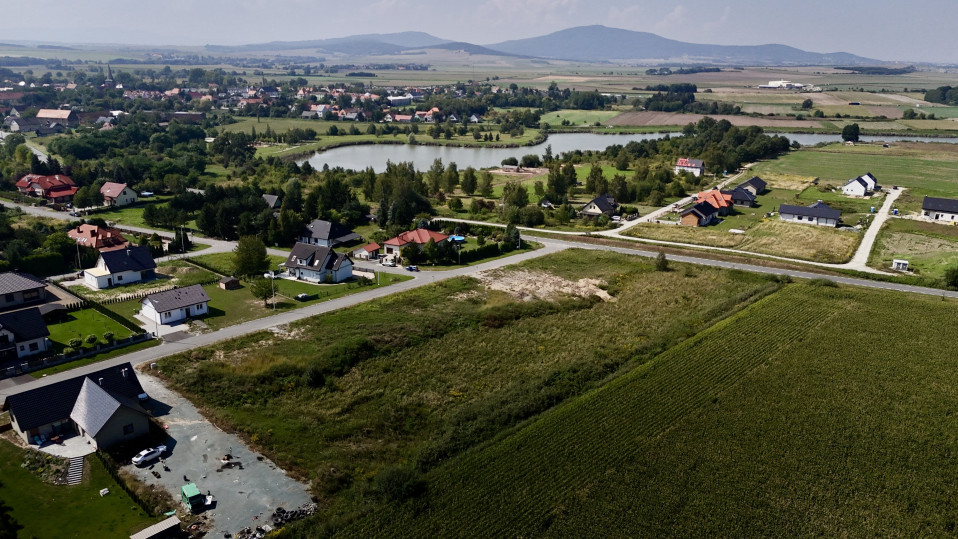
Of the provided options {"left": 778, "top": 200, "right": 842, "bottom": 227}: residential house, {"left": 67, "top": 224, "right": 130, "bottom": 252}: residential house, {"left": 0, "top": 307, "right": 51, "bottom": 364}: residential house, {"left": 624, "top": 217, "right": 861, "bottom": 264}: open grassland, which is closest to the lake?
{"left": 624, "top": 217, "right": 861, "bottom": 264}: open grassland

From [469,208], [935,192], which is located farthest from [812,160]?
[469,208]

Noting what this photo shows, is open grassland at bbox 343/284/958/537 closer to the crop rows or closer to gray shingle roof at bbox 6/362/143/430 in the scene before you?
the crop rows

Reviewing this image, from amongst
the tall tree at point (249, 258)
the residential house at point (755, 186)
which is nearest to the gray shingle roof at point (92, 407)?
the tall tree at point (249, 258)

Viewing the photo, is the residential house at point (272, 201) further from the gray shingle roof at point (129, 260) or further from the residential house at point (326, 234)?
the gray shingle roof at point (129, 260)

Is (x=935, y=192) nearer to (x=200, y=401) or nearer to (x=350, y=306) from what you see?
(x=350, y=306)

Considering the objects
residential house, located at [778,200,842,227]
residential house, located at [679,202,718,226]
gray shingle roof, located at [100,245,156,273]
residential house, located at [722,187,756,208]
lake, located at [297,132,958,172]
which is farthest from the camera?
lake, located at [297,132,958,172]

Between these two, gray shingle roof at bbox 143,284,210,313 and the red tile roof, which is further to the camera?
the red tile roof

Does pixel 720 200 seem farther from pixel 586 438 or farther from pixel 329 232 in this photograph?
pixel 586 438
